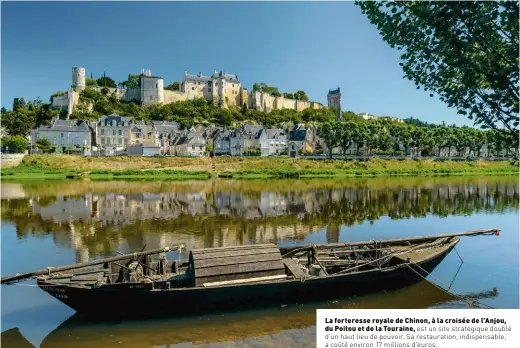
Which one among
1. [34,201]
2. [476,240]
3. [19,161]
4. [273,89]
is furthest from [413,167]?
[273,89]

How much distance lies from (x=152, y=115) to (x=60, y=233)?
95956 mm

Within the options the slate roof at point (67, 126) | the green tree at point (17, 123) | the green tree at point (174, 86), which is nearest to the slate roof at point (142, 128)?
the slate roof at point (67, 126)

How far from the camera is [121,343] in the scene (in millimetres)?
10336

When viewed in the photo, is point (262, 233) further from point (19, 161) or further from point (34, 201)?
point (19, 161)

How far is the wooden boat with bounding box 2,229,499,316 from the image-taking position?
1117 cm

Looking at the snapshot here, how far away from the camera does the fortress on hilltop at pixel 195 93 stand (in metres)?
116

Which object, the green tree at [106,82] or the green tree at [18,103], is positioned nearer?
the green tree at [18,103]

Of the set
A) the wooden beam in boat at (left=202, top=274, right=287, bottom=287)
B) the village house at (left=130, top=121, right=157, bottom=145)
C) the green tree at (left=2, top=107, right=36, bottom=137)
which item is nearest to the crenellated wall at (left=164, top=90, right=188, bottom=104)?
the village house at (left=130, top=121, right=157, bottom=145)

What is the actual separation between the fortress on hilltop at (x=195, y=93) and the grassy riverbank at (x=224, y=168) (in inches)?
1684

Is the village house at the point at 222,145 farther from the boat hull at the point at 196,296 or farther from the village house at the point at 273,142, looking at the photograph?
the boat hull at the point at 196,296

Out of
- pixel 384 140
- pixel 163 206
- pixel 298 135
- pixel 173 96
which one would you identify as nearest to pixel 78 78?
pixel 173 96

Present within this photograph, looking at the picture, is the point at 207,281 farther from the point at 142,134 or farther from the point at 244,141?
the point at 142,134

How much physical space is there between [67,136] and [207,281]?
83486 mm

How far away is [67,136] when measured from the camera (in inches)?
3312
